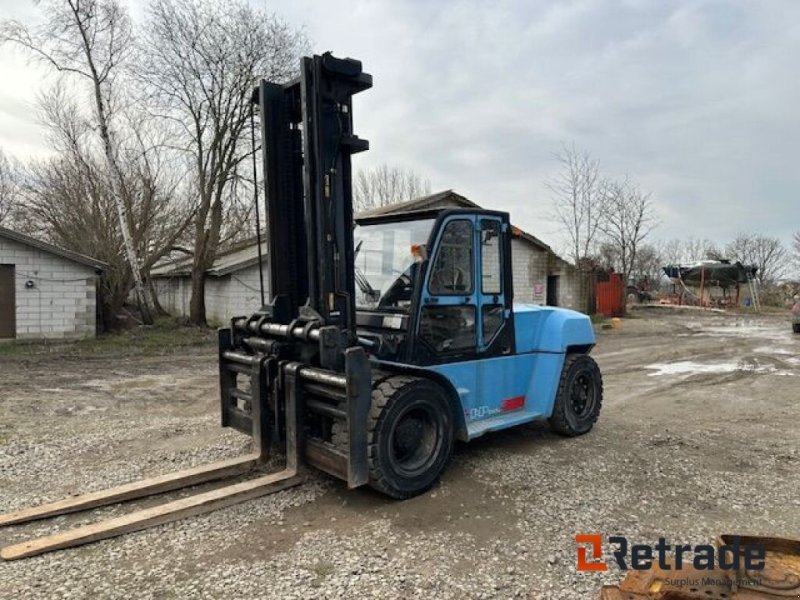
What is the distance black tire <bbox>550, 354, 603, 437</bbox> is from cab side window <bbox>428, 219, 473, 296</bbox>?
1.89 m

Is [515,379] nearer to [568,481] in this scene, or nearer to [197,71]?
[568,481]

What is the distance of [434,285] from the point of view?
16.6ft

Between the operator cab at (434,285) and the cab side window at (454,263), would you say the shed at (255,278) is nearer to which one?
the operator cab at (434,285)

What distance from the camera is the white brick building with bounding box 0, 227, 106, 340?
15.5 m

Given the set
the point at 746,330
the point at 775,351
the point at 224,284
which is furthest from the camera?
the point at 746,330

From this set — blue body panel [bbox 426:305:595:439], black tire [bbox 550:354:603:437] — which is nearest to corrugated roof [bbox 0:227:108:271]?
blue body panel [bbox 426:305:595:439]

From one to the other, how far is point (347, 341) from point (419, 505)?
1.41 metres

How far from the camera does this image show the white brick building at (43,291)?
1552 cm

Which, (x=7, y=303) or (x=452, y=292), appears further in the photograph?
(x=7, y=303)

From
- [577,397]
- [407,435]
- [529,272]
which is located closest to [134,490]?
[407,435]

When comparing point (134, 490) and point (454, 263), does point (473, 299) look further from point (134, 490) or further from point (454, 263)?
point (134, 490)

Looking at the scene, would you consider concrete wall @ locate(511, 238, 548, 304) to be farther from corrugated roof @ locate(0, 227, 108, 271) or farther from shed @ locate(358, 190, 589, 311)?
corrugated roof @ locate(0, 227, 108, 271)

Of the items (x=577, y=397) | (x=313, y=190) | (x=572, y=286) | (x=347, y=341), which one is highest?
(x=313, y=190)

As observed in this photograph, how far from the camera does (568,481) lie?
512cm
